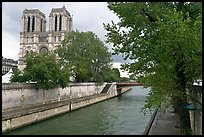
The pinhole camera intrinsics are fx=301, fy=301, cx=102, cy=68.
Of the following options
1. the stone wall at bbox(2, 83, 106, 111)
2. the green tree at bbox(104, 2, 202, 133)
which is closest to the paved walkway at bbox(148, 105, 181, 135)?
the green tree at bbox(104, 2, 202, 133)

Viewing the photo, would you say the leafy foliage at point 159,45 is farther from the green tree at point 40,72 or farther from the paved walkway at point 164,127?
the green tree at point 40,72

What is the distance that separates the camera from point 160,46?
10.2 meters

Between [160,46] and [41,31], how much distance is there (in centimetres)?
7439

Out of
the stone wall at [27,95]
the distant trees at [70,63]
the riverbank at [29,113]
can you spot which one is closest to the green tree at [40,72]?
the distant trees at [70,63]

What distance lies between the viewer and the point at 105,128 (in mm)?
20094

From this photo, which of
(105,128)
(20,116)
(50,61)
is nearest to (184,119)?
(105,128)

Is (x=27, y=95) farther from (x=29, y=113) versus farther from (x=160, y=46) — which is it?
(x=160, y=46)

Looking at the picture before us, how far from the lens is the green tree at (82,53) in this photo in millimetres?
42125

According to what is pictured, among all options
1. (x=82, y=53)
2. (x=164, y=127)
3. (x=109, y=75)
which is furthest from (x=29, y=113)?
(x=109, y=75)

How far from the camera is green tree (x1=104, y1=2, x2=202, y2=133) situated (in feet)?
31.7

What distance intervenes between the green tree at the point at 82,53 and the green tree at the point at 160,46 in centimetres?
2856

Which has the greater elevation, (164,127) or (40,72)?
(40,72)

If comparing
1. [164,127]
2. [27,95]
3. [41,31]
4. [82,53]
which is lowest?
[164,127]

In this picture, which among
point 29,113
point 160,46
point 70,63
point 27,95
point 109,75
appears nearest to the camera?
point 160,46
